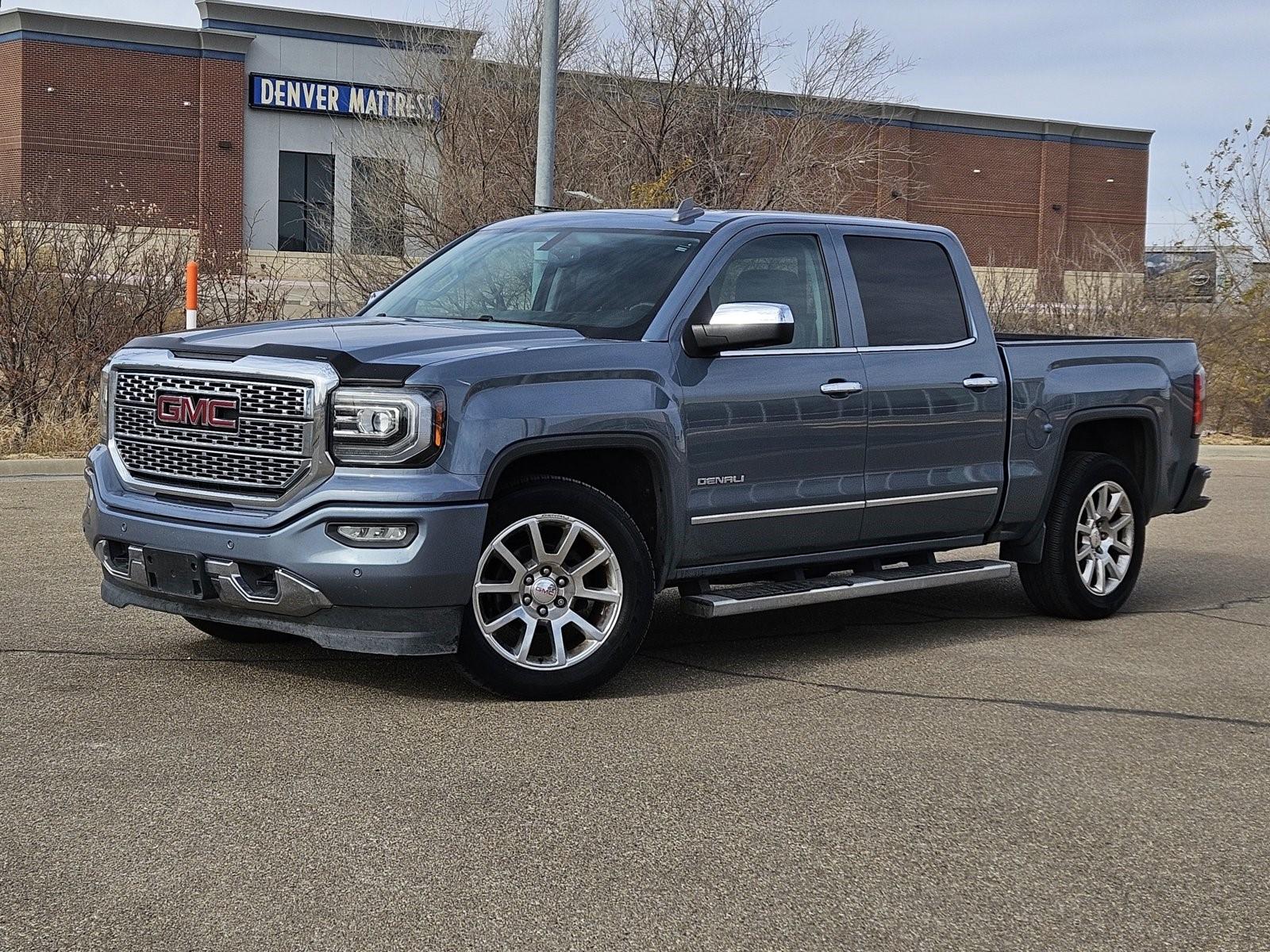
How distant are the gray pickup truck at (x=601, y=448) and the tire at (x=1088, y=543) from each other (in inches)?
0.7

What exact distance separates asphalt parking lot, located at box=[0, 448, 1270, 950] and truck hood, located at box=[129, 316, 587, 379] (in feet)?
4.37

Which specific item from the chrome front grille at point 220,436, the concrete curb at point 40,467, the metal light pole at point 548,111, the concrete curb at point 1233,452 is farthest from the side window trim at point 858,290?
the concrete curb at point 1233,452

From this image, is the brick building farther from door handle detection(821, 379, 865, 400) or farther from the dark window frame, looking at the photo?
door handle detection(821, 379, 865, 400)

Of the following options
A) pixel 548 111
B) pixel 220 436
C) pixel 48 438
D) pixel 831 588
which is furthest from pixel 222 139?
pixel 220 436

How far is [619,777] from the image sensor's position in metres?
5.62

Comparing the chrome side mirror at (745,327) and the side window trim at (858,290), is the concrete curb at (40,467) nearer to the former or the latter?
the side window trim at (858,290)

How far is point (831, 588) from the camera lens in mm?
7691

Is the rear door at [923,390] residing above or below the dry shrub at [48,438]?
above

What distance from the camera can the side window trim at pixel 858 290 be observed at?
315 inches

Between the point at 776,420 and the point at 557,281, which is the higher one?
the point at 557,281

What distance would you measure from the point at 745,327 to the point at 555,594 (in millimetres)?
1390

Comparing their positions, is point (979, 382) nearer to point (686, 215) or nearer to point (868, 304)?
point (868, 304)

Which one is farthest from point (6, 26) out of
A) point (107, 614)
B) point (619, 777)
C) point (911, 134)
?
point (619, 777)

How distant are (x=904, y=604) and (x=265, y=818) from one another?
17.2 ft
